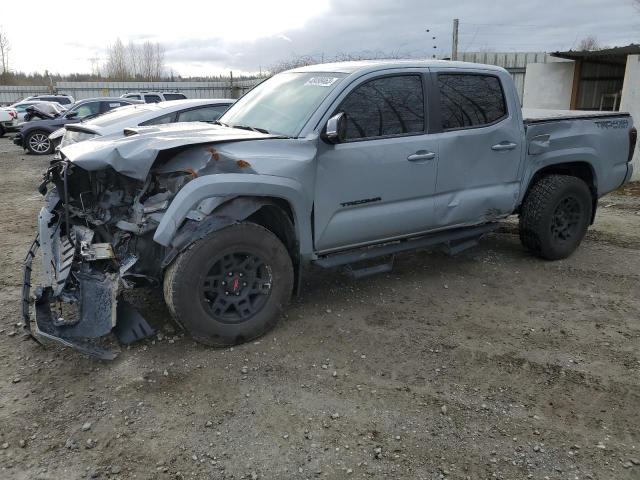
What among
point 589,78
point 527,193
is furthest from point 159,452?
point 589,78

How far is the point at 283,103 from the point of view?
4523 millimetres

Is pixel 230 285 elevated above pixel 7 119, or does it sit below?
below

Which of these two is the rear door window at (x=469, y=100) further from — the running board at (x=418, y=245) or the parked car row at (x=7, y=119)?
the parked car row at (x=7, y=119)

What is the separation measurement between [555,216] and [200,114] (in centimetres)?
541

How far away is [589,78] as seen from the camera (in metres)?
11.4

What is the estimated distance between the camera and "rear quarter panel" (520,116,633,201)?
208 inches

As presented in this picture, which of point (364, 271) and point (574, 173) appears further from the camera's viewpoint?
point (574, 173)

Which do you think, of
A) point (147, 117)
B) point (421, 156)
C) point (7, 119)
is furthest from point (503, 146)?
point (7, 119)

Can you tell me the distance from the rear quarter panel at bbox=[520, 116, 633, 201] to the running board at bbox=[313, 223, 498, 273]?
68 centimetres

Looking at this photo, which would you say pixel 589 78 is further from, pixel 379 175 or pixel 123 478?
pixel 123 478

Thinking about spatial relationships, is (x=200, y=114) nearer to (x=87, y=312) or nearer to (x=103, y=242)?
(x=103, y=242)

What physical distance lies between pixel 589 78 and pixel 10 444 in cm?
1206

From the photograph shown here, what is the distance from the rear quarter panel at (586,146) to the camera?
5.28 meters

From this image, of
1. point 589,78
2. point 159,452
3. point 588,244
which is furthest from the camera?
point 589,78
